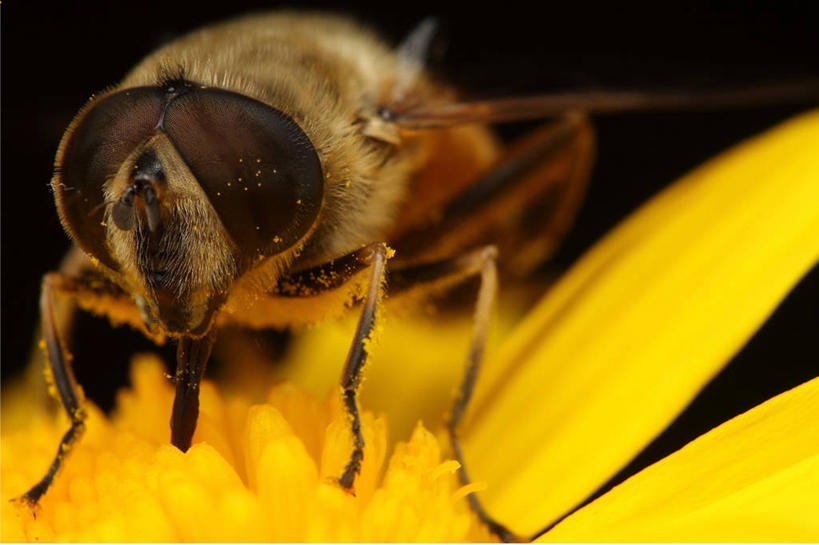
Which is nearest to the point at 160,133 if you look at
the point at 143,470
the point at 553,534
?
the point at 143,470

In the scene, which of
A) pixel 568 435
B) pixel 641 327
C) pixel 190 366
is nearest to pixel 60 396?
pixel 190 366

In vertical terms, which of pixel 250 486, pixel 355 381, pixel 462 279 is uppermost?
pixel 462 279

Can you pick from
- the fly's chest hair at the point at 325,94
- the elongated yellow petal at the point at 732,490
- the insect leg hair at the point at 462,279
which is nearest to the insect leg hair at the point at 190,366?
the fly's chest hair at the point at 325,94

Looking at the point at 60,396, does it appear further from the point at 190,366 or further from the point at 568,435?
the point at 568,435

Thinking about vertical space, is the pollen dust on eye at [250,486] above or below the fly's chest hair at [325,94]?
below

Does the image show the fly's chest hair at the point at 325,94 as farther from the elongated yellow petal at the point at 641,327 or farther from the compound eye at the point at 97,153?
the elongated yellow petal at the point at 641,327

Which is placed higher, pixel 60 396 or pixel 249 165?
pixel 249 165
